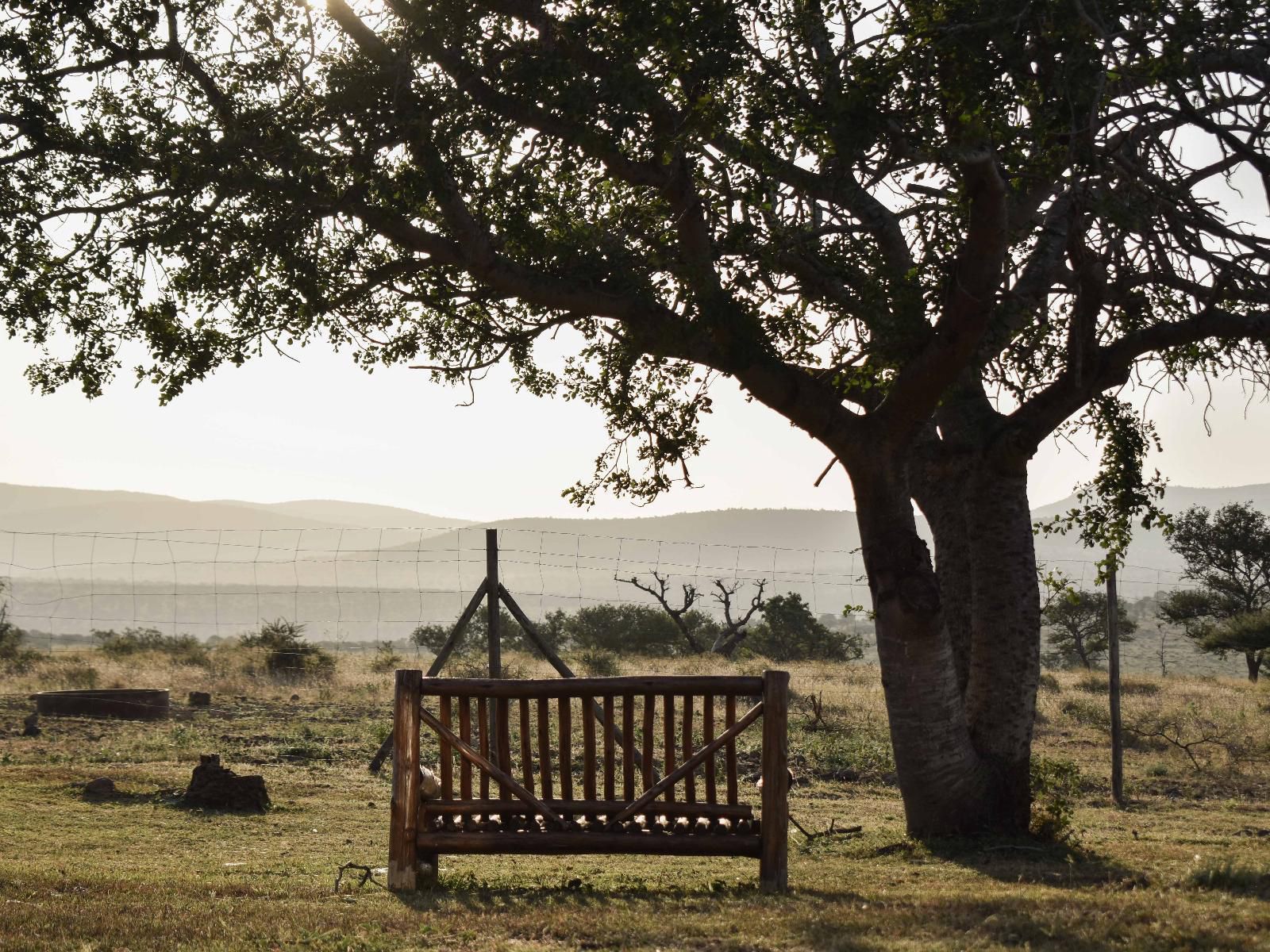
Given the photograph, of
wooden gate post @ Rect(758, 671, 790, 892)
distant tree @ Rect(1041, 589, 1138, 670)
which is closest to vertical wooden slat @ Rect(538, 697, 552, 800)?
wooden gate post @ Rect(758, 671, 790, 892)

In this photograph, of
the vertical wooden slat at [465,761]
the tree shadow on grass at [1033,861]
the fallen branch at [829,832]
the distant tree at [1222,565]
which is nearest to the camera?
the vertical wooden slat at [465,761]

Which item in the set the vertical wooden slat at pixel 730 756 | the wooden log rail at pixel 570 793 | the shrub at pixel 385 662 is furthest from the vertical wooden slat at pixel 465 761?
the shrub at pixel 385 662

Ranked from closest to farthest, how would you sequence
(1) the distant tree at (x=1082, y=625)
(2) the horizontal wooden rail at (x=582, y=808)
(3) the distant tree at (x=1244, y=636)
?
1. (2) the horizontal wooden rail at (x=582, y=808)
2. (3) the distant tree at (x=1244, y=636)
3. (1) the distant tree at (x=1082, y=625)

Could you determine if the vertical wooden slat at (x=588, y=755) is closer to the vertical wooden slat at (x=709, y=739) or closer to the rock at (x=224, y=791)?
the vertical wooden slat at (x=709, y=739)

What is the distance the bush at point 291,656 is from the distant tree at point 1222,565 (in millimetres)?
27582

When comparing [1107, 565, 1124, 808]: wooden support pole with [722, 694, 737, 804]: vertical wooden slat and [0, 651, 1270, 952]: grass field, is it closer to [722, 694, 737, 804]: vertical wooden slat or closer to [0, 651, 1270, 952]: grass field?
[0, 651, 1270, 952]: grass field

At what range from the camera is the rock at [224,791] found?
40.3 feet

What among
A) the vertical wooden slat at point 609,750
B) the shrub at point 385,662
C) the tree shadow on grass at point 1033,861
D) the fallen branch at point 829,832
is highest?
the vertical wooden slat at point 609,750

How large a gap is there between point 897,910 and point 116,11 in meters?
9.35

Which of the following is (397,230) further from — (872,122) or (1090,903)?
(1090,903)

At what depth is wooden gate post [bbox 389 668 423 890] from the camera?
25.8ft

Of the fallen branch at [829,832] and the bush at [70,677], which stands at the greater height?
the bush at [70,677]

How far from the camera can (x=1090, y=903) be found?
22.7 ft

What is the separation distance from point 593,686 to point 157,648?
108ft
